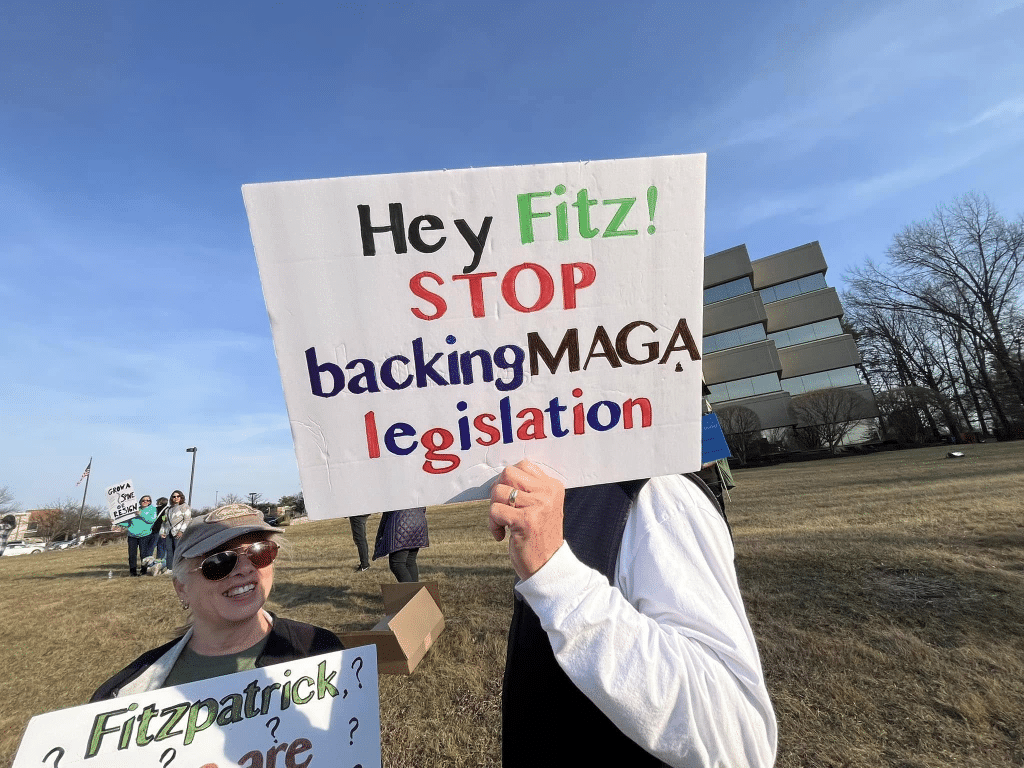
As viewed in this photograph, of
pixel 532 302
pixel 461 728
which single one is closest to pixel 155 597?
pixel 461 728

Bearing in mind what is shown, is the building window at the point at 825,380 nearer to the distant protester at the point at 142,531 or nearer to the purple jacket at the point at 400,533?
the purple jacket at the point at 400,533

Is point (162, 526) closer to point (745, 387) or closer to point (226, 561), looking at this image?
point (226, 561)

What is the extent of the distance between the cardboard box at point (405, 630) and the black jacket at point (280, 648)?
3.99 ft

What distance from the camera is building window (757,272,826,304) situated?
37312 millimetres

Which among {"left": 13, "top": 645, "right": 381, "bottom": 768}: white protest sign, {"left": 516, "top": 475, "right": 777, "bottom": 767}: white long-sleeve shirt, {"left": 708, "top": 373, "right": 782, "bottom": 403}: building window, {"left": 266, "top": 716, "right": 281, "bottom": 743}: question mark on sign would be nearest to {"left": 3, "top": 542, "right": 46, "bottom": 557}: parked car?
{"left": 13, "top": 645, "right": 381, "bottom": 768}: white protest sign

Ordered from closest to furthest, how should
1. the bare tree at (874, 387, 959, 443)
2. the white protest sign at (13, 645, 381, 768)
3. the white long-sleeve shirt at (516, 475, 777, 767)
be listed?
the white long-sleeve shirt at (516, 475, 777, 767) < the white protest sign at (13, 645, 381, 768) < the bare tree at (874, 387, 959, 443)

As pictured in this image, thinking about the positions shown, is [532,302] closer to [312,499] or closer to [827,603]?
[312,499]

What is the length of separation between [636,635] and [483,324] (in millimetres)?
752

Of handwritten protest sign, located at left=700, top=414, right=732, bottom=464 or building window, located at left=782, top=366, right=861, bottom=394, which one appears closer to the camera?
handwritten protest sign, located at left=700, top=414, right=732, bottom=464

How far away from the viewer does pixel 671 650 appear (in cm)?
91

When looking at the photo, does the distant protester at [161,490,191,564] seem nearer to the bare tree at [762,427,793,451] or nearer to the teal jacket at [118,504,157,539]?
the teal jacket at [118,504,157,539]

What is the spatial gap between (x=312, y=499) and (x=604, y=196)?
1025mm

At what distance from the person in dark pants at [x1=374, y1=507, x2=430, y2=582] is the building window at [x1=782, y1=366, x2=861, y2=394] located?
3547cm

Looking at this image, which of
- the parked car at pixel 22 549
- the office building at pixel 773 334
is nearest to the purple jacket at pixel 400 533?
the office building at pixel 773 334
